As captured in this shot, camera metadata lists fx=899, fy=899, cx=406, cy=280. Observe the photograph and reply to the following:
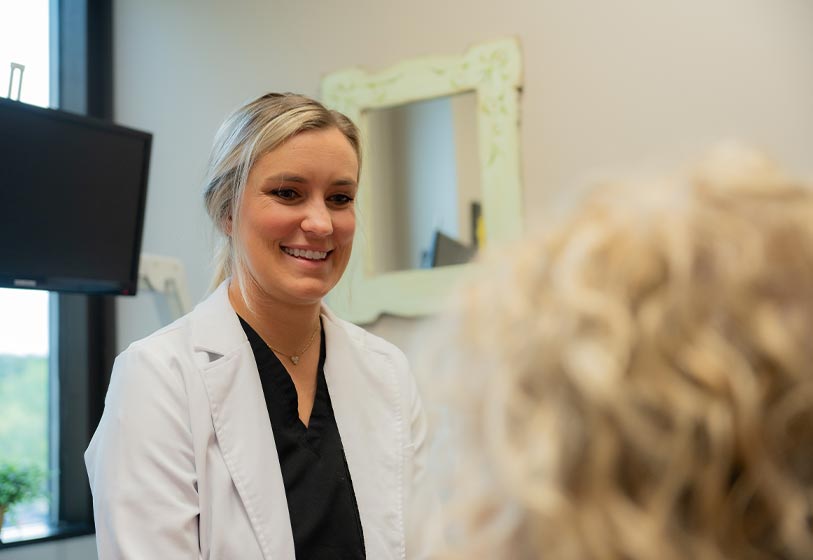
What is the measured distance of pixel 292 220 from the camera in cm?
160

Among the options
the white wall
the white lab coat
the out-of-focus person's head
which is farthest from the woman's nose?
the out-of-focus person's head

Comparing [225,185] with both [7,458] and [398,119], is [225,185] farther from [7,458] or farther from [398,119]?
[7,458]

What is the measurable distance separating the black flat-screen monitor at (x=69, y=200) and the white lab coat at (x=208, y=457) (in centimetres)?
58

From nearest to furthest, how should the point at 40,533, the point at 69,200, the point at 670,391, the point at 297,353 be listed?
the point at 670,391 → the point at 297,353 → the point at 69,200 → the point at 40,533

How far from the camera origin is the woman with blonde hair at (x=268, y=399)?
1.41 meters

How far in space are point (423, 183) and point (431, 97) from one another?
24cm

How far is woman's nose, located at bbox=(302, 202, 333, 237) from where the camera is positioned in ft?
5.24

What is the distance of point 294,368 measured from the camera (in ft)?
5.51

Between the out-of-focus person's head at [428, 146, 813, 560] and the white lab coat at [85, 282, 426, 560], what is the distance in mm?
1107

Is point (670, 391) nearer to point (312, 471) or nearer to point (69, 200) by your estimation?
point (312, 471)

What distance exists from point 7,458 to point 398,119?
1.48 meters

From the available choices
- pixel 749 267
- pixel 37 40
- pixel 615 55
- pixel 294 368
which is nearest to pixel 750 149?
pixel 749 267

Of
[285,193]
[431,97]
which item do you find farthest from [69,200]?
[431,97]

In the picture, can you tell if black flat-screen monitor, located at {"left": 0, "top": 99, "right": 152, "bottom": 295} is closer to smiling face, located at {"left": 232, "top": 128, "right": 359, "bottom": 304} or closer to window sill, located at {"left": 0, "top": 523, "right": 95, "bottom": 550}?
smiling face, located at {"left": 232, "top": 128, "right": 359, "bottom": 304}
